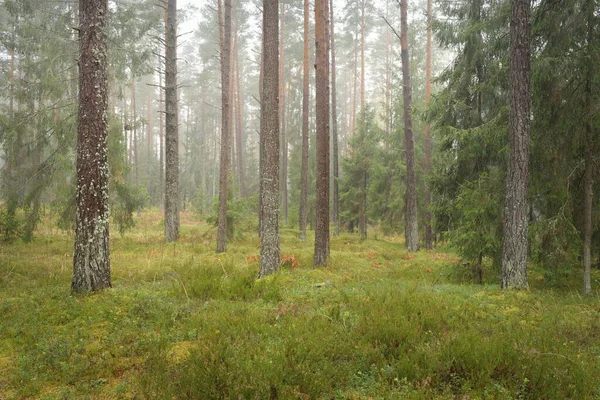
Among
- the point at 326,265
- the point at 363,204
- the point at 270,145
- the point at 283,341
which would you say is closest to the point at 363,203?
the point at 363,204

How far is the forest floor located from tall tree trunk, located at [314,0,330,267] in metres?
3.25

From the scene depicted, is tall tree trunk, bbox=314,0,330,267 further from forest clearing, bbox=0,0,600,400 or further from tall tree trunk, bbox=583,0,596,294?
tall tree trunk, bbox=583,0,596,294

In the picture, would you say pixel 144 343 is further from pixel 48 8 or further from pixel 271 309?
pixel 48 8

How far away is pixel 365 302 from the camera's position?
6375 millimetres

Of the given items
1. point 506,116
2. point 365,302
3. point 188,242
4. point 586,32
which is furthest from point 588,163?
point 188,242

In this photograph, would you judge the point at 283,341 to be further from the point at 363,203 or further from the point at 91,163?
the point at 363,203

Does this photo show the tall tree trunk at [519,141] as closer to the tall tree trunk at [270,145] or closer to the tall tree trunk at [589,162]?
the tall tree trunk at [589,162]

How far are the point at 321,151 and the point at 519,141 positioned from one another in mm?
5420

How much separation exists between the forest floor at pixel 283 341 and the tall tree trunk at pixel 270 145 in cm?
127

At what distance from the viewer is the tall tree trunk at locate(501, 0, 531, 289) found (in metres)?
8.17

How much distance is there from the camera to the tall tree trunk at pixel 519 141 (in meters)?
8.17

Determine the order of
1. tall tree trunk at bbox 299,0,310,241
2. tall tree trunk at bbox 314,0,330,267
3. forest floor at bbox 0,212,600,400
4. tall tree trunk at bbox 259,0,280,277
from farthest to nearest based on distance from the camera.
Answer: tall tree trunk at bbox 299,0,310,241 < tall tree trunk at bbox 314,0,330,267 < tall tree trunk at bbox 259,0,280,277 < forest floor at bbox 0,212,600,400

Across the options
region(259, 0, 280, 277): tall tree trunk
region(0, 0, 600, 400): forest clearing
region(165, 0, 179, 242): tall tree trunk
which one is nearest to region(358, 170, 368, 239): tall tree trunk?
region(0, 0, 600, 400): forest clearing

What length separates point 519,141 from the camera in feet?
26.8
